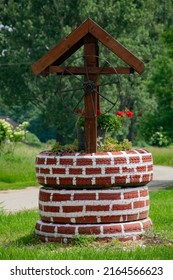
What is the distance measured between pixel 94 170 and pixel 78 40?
1.75 m

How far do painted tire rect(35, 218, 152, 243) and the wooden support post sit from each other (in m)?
0.98

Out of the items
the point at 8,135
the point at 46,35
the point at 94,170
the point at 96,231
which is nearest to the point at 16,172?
the point at 8,135

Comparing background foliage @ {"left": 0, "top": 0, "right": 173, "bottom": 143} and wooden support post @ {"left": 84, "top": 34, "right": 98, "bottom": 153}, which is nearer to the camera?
wooden support post @ {"left": 84, "top": 34, "right": 98, "bottom": 153}

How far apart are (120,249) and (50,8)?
45554 millimetres

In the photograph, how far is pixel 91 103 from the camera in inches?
388

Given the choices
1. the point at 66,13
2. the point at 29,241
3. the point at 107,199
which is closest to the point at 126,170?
the point at 107,199

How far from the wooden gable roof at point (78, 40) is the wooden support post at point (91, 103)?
20cm

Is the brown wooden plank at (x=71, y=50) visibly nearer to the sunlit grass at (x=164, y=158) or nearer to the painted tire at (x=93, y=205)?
the painted tire at (x=93, y=205)

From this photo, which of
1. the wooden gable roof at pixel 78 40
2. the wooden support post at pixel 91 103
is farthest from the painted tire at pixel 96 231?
the wooden gable roof at pixel 78 40

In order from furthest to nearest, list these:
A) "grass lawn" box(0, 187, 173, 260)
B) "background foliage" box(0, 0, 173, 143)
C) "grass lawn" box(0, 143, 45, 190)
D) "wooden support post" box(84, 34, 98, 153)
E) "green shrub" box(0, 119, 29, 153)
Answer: "background foliage" box(0, 0, 173, 143), "green shrub" box(0, 119, 29, 153), "grass lawn" box(0, 143, 45, 190), "wooden support post" box(84, 34, 98, 153), "grass lawn" box(0, 187, 173, 260)

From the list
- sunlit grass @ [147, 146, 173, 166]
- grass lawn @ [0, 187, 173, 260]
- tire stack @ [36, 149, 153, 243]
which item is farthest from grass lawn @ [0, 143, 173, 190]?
tire stack @ [36, 149, 153, 243]

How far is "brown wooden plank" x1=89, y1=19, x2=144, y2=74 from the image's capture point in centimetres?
973

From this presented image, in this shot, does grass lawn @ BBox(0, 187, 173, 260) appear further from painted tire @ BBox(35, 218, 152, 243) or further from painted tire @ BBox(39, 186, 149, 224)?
painted tire @ BBox(39, 186, 149, 224)

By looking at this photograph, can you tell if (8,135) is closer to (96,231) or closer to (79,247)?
(96,231)
